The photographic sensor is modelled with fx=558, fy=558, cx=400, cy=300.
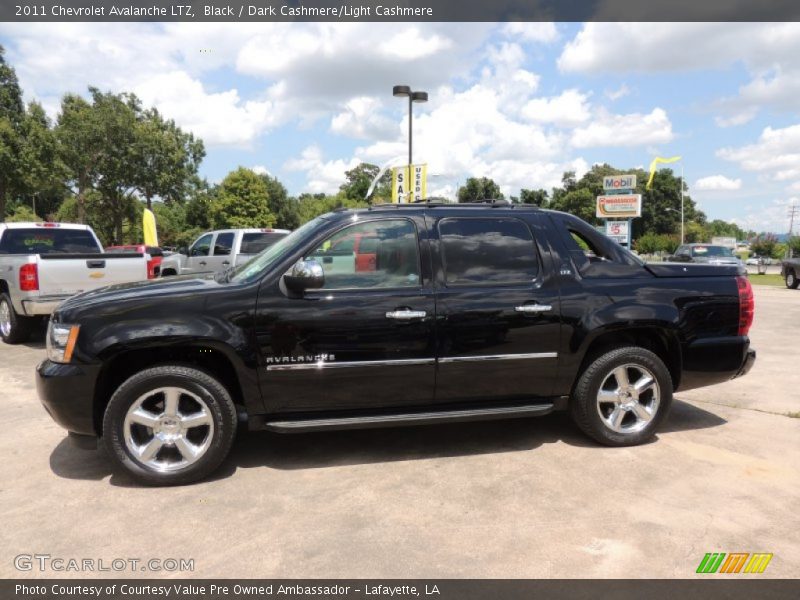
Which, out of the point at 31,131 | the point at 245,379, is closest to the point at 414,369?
the point at 245,379

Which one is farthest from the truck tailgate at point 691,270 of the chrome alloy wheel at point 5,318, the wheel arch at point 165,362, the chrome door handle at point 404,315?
the chrome alloy wheel at point 5,318

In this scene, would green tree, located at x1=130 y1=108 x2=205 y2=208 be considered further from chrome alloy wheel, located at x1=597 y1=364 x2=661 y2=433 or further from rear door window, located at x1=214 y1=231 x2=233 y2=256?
chrome alloy wheel, located at x1=597 y1=364 x2=661 y2=433

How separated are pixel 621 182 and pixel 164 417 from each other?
141 ft

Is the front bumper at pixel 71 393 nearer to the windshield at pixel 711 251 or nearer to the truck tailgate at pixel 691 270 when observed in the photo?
the truck tailgate at pixel 691 270

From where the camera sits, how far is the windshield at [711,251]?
2066cm

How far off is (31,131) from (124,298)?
2788 cm

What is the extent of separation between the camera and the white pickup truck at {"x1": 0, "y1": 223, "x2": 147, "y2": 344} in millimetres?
7797

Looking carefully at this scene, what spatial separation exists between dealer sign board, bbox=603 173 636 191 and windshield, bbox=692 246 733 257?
19940 millimetres

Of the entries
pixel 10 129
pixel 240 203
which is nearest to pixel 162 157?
pixel 10 129

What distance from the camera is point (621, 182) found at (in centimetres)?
4159

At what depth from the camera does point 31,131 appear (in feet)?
84.5

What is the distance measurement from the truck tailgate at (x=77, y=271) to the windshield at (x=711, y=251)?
19777mm
